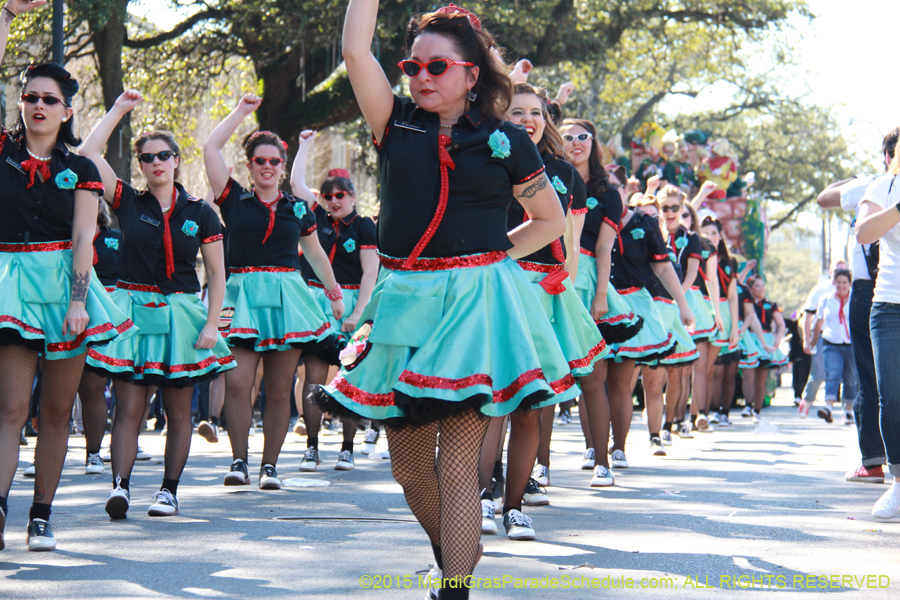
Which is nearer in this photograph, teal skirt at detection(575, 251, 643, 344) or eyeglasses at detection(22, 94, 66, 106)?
eyeglasses at detection(22, 94, 66, 106)

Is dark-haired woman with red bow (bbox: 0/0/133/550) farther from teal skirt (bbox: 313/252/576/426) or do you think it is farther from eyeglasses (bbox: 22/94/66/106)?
teal skirt (bbox: 313/252/576/426)

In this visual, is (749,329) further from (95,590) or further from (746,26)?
(95,590)

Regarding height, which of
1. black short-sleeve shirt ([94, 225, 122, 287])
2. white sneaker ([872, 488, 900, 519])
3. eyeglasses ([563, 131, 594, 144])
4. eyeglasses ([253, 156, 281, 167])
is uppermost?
eyeglasses ([563, 131, 594, 144])

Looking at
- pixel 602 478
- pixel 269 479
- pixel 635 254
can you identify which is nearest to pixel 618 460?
pixel 602 478

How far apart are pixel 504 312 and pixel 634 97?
34.4m

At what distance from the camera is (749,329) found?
57.4 ft

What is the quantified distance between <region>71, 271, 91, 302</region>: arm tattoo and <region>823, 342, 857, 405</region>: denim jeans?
36.2ft

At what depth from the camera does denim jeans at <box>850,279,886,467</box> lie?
683 centimetres

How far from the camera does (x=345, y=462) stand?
818cm

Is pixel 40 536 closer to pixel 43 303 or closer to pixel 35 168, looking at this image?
pixel 43 303

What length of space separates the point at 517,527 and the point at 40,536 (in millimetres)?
2156

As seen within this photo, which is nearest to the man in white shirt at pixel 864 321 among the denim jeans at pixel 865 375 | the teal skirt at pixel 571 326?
the denim jeans at pixel 865 375

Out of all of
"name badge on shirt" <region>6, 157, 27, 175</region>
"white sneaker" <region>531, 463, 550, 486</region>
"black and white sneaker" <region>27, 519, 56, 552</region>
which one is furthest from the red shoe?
"name badge on shirt" <region>6, 157, 27, 175</region>

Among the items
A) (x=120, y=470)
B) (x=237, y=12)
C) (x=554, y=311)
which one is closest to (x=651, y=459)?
(x=554, y=311)
